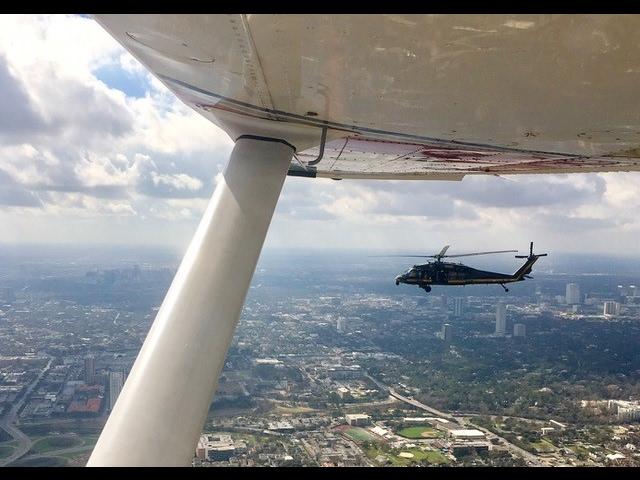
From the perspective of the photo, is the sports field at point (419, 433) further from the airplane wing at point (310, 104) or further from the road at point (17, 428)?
the airplane wing at point (310, 104)

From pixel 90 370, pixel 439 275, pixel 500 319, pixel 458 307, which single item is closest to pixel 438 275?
pixel 439 275

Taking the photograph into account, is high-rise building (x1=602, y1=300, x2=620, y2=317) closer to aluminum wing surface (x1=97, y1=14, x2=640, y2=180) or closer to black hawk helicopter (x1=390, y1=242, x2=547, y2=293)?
black hawk helicopter (x1=390, y1=242, x2=547, y2=293)

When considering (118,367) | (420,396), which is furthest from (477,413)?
(118,367)

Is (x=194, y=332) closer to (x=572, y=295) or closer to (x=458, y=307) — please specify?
(x=458, y=307)

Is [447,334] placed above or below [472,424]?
above

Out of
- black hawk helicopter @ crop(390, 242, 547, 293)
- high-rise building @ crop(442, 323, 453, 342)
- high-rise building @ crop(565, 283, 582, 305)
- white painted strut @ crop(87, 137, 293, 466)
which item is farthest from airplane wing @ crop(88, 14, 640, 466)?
high-rise building @ crop(565, 283, 582, 305)
